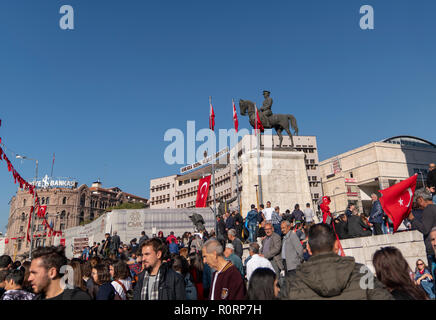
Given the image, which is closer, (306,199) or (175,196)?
(306,199)

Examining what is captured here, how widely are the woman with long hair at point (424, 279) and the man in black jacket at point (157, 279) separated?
16.3 feet

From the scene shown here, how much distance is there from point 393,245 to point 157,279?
7194 mm

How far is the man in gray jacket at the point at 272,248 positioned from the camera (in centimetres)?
795

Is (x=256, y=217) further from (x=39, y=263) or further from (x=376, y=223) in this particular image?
(x=39, y=263)

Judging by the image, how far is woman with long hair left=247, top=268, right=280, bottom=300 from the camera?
122 inches

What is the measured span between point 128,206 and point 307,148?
4725 centimetres

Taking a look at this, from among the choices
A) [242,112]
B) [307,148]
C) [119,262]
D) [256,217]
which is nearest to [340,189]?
[307,148]

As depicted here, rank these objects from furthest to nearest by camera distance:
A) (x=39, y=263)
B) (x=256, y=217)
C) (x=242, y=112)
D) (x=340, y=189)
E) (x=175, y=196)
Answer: (x=175, y=196), (x=340, y=189), (x=242, y=112), (x=256, y=217), (x=39, y=263)

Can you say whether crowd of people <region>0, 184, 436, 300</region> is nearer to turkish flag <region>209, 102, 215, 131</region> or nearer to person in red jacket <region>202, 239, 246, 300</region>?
person in red jacket <region>202, 239, 246, 300</region>

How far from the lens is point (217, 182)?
287 feet

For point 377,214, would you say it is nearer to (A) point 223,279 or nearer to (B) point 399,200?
(B) point 399,200

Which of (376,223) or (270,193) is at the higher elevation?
(270,193)
